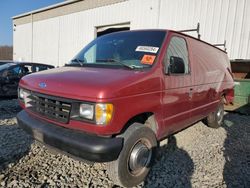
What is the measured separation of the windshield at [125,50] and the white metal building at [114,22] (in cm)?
700

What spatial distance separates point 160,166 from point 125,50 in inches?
76.4

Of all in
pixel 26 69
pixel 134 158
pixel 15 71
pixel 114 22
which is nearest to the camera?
pixel 134 158

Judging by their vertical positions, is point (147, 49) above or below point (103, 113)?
above

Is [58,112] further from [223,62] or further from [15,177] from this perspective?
[223,62]

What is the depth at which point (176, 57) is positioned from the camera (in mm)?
3373

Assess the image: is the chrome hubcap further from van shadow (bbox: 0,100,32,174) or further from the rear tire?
the rear tire

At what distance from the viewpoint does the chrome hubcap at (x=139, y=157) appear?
2.96 metres

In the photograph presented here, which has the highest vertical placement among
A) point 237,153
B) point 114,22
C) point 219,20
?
point 114,22

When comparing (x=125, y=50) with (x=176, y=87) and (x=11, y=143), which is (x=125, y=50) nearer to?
(x=176, y=87)

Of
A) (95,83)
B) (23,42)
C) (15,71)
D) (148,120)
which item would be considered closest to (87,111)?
(95,83)

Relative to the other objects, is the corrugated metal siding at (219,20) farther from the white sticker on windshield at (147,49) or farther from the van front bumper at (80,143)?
the van front bumper at (80,143)

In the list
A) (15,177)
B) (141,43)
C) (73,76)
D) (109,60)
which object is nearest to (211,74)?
(141,43)

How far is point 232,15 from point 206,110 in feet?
19.9

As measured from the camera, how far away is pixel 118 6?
1285 centimetres
